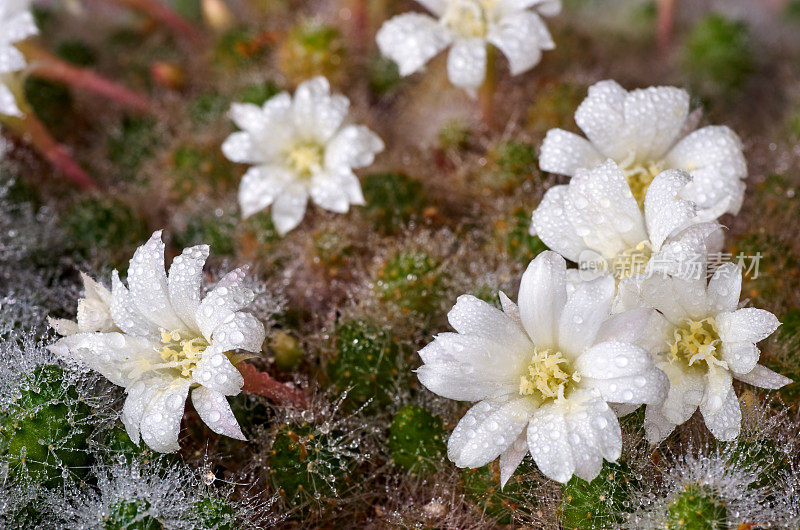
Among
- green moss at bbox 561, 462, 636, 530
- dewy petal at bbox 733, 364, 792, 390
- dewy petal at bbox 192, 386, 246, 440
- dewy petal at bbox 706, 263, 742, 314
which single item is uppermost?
→ dewy petal at bbox 706, 263, 742, 314

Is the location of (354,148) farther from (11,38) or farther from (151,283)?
(11,38)

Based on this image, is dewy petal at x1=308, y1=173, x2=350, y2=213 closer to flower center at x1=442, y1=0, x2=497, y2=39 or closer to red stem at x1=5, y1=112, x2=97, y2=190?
flower center at x1=442, y1=0, x2=497, y2=39

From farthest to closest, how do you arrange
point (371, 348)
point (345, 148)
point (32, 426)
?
1. point (345, 148)
2. point (371, 348)
3. point (32, 426)

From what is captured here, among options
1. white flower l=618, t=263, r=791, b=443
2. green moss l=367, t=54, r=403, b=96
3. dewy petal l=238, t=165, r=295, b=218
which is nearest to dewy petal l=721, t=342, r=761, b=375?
white flower l=618, t=263, r=791, b=443

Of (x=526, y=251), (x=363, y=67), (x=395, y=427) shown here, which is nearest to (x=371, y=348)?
(x=395, y=427)

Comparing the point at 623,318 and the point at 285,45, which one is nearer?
the point at 623,318

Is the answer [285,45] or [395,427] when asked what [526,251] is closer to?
[395,427]

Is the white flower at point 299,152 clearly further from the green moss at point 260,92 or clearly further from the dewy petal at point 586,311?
the dewy petal at point 586,311
